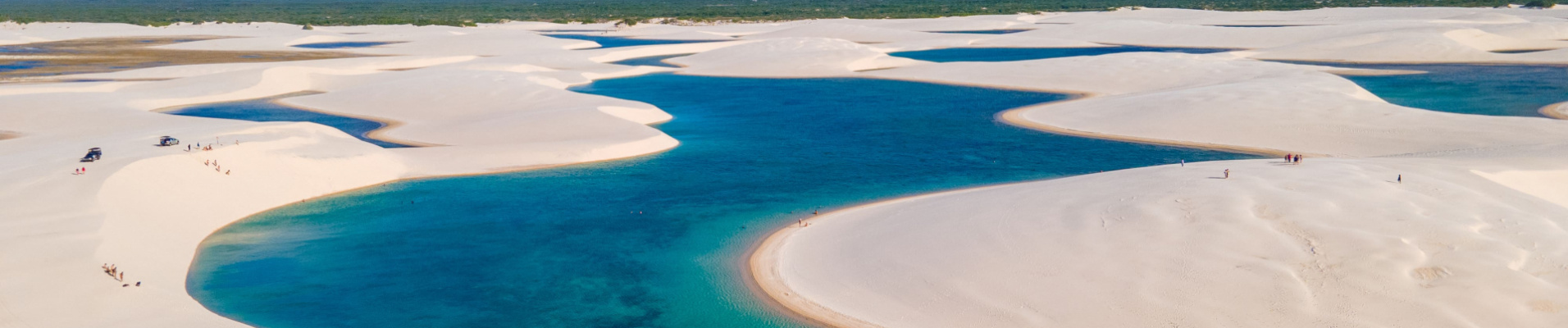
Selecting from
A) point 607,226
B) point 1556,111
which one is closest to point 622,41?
point 1556,111

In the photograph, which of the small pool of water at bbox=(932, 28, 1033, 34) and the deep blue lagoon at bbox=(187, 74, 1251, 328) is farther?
the small pool of water at bbox=(932, 28, 1033, 34)

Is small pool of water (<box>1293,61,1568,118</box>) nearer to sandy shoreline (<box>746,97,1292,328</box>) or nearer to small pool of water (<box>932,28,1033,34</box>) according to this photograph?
sandy shoreline (<box>746,97,1292,328</box>)

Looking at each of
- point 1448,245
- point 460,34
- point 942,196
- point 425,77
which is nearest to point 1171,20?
point 460,34

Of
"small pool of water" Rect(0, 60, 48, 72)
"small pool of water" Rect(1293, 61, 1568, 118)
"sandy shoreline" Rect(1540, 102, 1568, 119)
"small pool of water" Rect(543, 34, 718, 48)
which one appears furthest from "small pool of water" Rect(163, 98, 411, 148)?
"sandy shoreline" Rect(1540, 102, 1568, 119)

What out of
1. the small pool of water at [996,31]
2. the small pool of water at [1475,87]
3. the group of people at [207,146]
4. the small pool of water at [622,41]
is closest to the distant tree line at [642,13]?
the small pool of water at [622,41]

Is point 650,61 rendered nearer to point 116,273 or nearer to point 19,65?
point 19,65

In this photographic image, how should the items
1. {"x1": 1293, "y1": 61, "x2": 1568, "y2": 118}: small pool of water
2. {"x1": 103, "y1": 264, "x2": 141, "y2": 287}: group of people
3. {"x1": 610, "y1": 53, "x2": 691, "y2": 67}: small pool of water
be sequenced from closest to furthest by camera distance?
{"x1": 103, "y1": 264, "x2": 141, "y2": 287}: group of people
{"x1": 1293, "y1": 61, "x2": 1568, "y2": 118}: small pool of water
{"x1": 610, "y1": 53, "x2": 691, "y2": 67}: small pool of water

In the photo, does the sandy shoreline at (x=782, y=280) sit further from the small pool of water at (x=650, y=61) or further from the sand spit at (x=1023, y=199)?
the small pool of water at (x=650, y=61)
